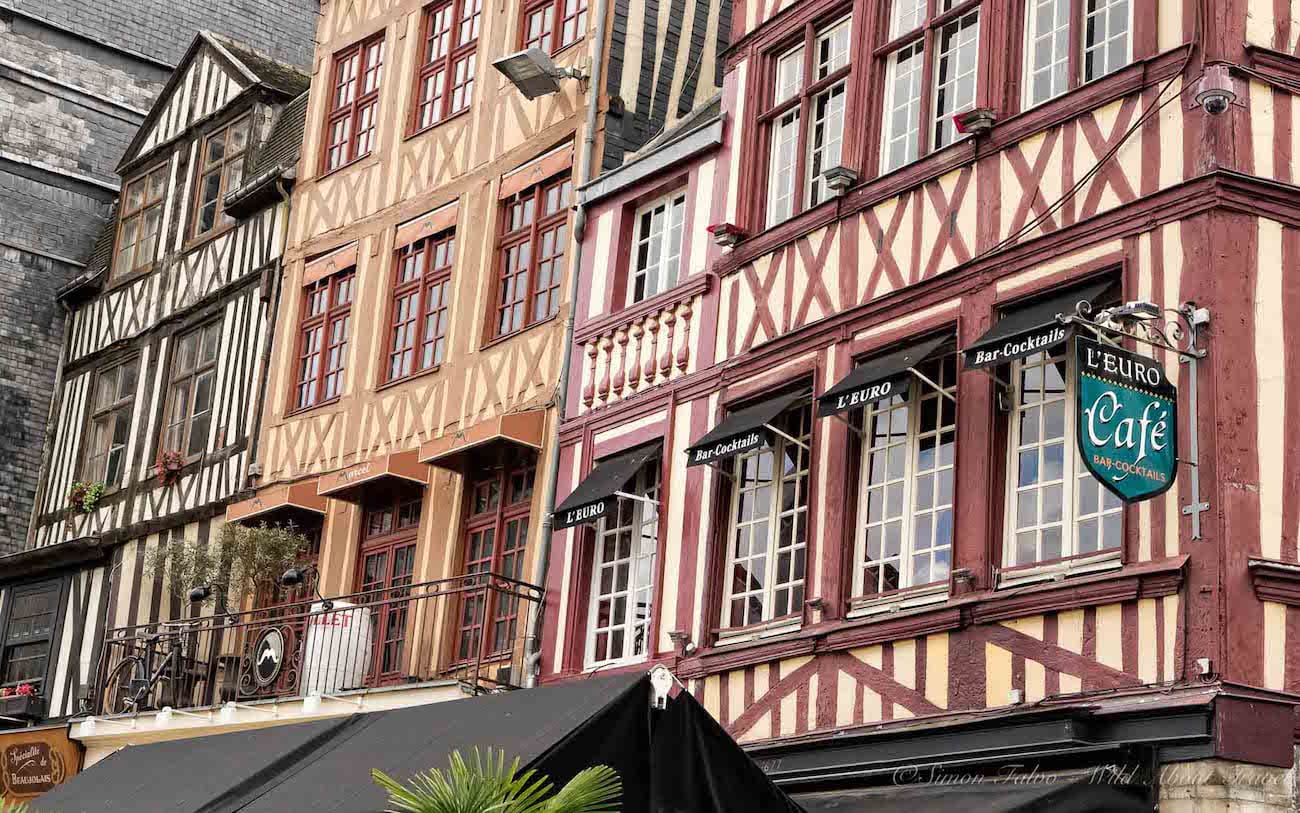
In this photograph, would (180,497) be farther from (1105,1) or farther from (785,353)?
(1105,1)

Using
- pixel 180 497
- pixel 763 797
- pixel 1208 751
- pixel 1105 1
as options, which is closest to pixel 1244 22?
pixel 1105 1

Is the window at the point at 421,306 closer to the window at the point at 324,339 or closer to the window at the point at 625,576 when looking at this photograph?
the window at the point at 324,339

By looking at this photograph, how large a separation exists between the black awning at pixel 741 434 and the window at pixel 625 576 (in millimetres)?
1126

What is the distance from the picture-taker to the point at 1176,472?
9.14 m

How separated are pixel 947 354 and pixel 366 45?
29.7 ft

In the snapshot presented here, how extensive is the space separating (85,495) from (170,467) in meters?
1.80

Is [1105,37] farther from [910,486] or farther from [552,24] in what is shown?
[552,24]

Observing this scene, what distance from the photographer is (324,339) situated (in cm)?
1756

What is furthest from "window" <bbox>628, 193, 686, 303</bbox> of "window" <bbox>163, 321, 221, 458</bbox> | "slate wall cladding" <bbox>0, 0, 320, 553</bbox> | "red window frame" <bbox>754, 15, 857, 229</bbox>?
"slate wall cladding" <bbox>0, 0, 320, 553</bbox>

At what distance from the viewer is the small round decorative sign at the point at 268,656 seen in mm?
15328

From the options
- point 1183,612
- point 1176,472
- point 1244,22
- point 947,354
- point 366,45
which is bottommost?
point 1183,612

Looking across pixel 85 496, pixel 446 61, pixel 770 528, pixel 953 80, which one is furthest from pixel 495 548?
pixel 85 496

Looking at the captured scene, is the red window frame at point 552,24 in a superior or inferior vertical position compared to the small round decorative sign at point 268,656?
superior

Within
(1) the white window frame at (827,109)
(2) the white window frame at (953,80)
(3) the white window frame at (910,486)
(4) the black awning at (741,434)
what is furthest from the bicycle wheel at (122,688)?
(2) the white window frame at (953,80)
